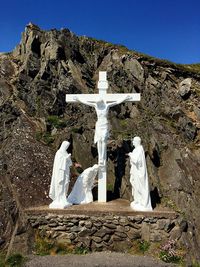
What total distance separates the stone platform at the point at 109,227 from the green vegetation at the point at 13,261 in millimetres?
1167

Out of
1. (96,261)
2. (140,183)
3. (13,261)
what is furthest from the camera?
(140,183)

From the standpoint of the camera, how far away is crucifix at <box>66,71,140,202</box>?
13008 millimetres

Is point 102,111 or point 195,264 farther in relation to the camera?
point 102,111

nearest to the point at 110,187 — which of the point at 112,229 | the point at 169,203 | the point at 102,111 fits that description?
the point at 169,203

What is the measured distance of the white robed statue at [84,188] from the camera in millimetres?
12725

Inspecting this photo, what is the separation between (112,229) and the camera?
11.0m

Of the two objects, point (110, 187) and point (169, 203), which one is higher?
point (110, 187)

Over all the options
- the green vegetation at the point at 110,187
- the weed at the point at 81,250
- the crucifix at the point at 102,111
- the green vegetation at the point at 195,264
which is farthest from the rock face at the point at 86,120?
the weed at the point at 81,250

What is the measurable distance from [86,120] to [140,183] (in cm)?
485

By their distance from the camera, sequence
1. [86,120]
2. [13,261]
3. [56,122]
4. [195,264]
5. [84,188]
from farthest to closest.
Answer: [56,122] < [86,120] < [84,188] < [195,264] < [13,261]

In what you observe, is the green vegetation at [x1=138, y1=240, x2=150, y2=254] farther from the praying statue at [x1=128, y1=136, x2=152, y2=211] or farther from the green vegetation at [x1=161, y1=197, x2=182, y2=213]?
the green vegetation at [x1=161, y1=197, x2=182, y2=213]

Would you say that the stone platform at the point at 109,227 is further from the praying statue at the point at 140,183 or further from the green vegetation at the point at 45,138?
the green vegetation at the point at 45,138

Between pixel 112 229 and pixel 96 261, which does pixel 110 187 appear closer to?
pixel 112 229

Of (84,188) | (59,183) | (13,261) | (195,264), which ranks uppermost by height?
(59,183)
